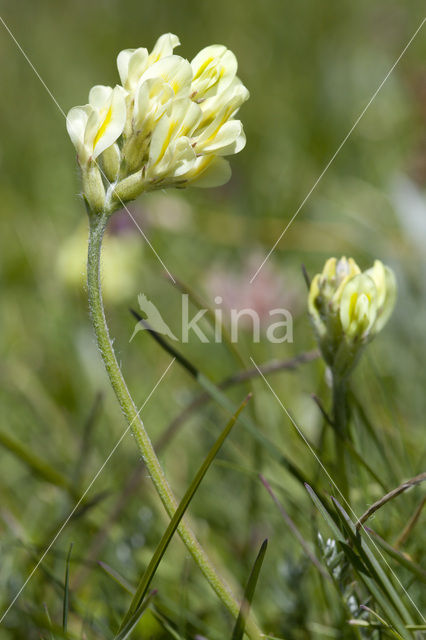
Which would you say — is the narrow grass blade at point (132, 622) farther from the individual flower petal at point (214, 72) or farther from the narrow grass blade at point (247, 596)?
the individual flower petal at point (214, 72)

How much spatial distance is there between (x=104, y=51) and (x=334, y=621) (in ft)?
7.93

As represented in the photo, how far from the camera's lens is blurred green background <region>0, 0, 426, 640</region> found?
2.57 feet

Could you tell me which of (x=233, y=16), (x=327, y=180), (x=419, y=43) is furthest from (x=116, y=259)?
(x=233, y=16)

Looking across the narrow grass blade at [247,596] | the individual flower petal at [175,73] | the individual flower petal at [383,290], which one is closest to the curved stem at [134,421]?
the narrow grass blade at [247,596]

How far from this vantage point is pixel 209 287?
1511mm

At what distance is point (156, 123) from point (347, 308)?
0.23m

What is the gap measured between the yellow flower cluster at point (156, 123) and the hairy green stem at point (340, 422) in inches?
9.3

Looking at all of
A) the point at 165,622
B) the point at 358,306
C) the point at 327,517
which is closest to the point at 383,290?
the point at 358,306

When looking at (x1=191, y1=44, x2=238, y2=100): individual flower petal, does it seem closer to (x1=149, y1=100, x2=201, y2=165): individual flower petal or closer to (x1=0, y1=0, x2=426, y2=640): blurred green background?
(x1=149, y1=100, x2=201, y2=165): individual flower petal

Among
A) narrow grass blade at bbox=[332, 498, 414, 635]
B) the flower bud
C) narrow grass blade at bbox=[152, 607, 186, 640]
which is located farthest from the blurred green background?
the flower bud

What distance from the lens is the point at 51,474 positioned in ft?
2.68

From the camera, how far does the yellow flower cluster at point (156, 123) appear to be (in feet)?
1.76

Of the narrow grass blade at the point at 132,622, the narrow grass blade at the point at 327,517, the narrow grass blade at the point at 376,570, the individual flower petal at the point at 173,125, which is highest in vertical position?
the individual flower petal at the point at 173,125

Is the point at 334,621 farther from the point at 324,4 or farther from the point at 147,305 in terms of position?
the point at 324,4
